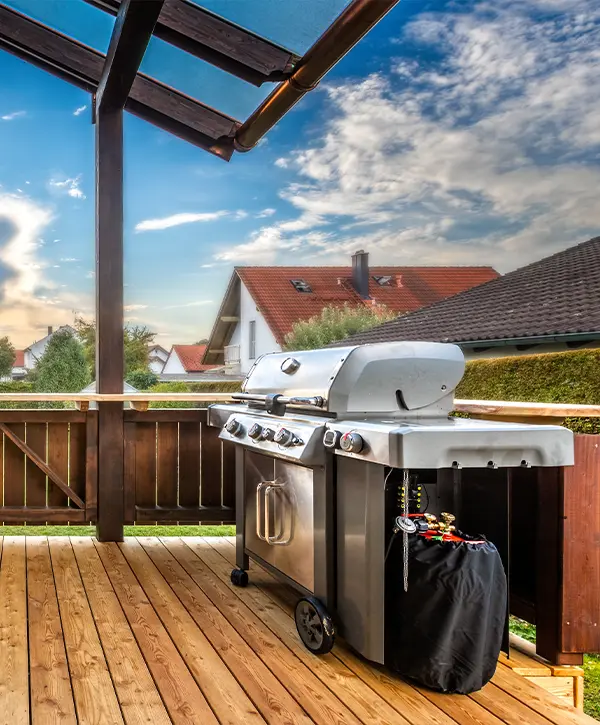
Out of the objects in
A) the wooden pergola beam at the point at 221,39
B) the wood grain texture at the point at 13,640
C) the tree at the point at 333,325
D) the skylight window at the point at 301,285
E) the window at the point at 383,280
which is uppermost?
the wooden pergola beam at the point at 221,39

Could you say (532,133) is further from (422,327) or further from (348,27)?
(348,27)

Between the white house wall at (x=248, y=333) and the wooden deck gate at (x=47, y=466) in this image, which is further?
the white house wall at (x=248, y=333)

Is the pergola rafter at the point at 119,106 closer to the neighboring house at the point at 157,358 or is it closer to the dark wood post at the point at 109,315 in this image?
the dark wood post at the point at 109,315

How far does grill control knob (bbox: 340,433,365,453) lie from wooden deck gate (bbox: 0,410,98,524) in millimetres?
2312

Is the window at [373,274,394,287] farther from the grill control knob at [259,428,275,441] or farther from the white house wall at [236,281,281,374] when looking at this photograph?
the grill control knob at [259,428,275,441]

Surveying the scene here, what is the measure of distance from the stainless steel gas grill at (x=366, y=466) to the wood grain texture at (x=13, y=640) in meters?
0.92

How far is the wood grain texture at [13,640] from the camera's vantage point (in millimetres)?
1922

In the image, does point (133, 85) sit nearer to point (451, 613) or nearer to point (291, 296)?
A: point (451, 613)

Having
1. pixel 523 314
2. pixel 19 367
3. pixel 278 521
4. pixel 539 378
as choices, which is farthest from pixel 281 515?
pixel 523 314

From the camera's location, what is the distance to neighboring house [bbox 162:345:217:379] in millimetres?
7076

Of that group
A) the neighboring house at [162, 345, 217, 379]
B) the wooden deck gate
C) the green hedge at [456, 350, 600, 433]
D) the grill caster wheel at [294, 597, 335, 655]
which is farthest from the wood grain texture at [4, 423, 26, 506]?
the green hedge at [456, 350, 600, 433]

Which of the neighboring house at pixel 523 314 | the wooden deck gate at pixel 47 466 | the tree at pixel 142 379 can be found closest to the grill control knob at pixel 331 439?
the wooden deck gate at pixel 47 466

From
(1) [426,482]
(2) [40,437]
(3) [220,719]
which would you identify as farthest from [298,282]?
(3) [220,719]

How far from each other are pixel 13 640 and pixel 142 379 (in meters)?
4.04
